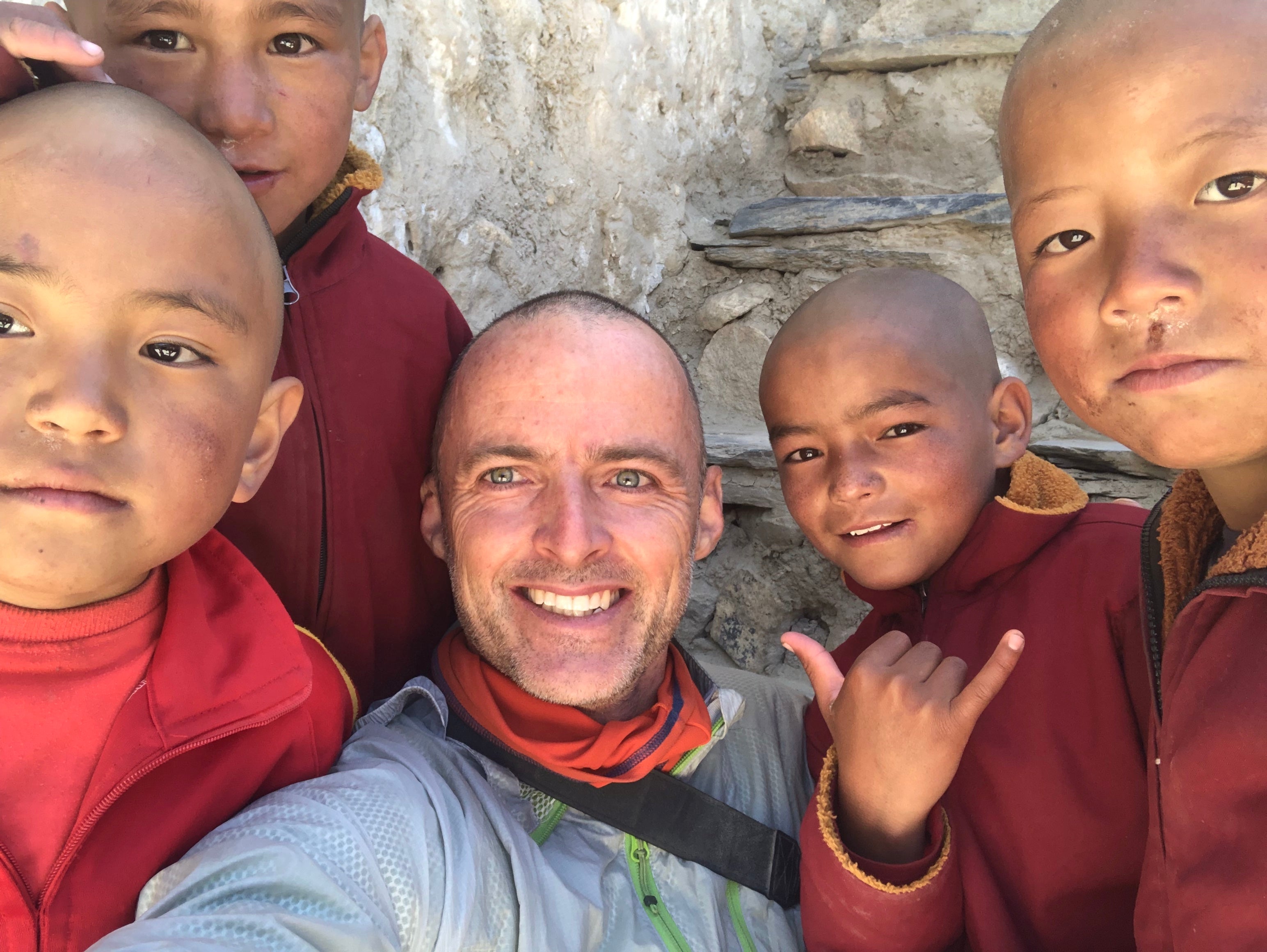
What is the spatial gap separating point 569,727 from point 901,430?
977mm

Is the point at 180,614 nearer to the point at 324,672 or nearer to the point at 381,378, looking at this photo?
the point at 324,672

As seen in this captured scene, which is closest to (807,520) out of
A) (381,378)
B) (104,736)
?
(381,378)

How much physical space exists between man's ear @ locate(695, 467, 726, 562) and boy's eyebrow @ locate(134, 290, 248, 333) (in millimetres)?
1043

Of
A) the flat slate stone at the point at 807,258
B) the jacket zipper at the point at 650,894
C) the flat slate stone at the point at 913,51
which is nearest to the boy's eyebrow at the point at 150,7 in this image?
the jacket zipper at the point at 650,894

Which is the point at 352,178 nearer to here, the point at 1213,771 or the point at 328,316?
the point at 328,316

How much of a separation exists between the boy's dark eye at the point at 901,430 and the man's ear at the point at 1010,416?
9.0 inches

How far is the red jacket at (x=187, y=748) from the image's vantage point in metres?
1.25

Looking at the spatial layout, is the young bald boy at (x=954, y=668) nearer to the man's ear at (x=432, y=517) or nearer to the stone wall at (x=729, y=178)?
the man's ear at (x=432, y=517)

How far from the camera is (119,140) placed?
1.27 meters

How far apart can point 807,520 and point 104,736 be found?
1445mm

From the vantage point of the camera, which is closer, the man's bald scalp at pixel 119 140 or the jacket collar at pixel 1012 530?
the man's bald scalp at pixel 119 140

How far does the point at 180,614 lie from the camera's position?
142cm

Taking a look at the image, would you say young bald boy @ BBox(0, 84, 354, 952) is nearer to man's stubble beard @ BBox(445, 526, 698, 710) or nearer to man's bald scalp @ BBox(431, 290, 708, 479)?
man's stubble beard @ BBox(445, 526, 698, 710)

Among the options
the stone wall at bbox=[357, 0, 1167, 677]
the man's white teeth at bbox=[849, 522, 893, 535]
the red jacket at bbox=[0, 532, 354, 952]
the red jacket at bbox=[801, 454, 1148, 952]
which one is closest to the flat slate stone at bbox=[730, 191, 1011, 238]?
the stone wall at bbox=[357, 0, 1167, 677]
